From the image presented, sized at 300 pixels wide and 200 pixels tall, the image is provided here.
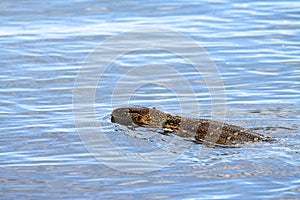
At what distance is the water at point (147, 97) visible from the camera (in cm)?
817

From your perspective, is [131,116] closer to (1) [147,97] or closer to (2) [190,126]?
(2) [190,126]

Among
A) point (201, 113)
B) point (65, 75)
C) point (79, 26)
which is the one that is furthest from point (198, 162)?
point (79, 26)

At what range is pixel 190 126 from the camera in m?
9.47

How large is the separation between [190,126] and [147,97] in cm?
198

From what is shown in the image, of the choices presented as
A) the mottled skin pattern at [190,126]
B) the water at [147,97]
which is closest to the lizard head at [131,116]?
the mottled skin pattern at [190,126]

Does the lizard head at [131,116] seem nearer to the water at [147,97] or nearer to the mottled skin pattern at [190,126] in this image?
the mottled skin pattern at [190,126]

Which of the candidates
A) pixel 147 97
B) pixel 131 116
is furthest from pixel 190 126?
pixel 147 97

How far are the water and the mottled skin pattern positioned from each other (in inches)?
6.5

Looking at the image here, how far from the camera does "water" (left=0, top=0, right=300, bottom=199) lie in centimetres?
817

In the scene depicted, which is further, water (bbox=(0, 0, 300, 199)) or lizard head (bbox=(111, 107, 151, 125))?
lizard head (bbox=(111, 107, 151, 125))

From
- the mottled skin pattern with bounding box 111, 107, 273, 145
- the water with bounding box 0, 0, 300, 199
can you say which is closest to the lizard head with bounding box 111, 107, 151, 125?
the mottled skin pattern with bounding box 111, 107, 273, 145

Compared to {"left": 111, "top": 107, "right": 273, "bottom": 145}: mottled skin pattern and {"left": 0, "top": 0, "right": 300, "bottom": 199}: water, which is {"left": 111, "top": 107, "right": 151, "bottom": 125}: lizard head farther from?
{"left": 0, "top": 0, "right": 300, "bottom": 199}: water

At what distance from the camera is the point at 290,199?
25.2ft

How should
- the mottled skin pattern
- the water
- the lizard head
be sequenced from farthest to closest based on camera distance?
the lizard head, the mottled skin pattern, the water
